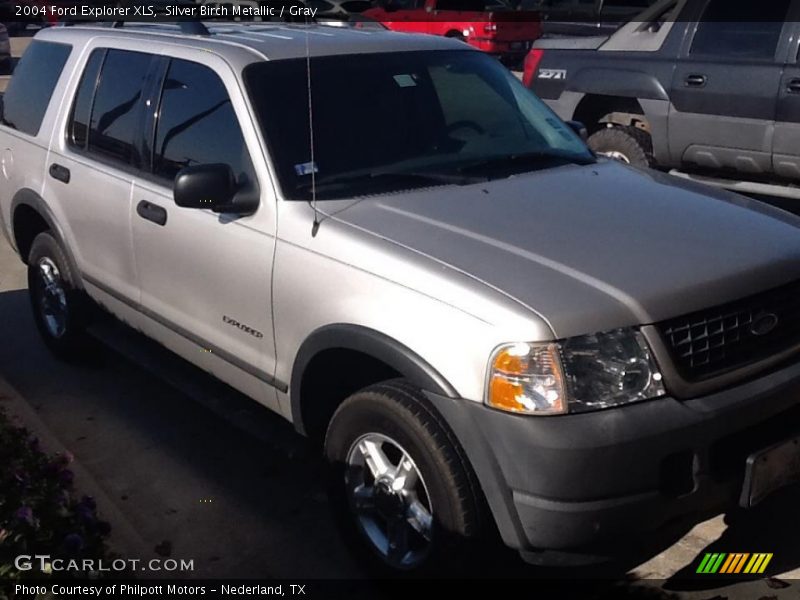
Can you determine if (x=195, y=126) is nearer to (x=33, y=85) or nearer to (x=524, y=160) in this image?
(x=524, y=160)

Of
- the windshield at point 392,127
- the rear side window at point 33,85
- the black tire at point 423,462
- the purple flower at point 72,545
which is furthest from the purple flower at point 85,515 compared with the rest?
the rear side window at point 33,85

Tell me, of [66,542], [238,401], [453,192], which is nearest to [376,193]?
[453,192]

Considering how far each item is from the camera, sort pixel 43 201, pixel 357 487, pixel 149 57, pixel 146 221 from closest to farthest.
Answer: pixel 357 487, pixel 146 221, pixel 149 57, pixel 43 201

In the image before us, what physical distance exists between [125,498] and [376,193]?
177 cm

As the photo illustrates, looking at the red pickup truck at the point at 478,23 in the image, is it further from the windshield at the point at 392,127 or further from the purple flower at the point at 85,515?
the purple flower at the point at 85,515

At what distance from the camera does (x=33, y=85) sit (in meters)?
5.73

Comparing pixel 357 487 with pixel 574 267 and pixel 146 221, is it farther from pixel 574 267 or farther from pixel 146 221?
pixel 146 221

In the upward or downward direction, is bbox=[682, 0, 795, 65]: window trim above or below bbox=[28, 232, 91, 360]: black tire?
above

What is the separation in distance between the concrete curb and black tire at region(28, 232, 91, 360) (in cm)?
52

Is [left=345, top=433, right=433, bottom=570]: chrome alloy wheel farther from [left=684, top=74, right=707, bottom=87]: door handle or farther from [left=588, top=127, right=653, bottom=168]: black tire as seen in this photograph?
[left=684, top=74, right=707, bottom=87]: door handle

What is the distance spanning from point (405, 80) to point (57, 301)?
8.59ft

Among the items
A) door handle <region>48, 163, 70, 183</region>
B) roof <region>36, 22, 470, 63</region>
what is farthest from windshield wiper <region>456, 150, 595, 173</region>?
door handle <region>48, 163, 70, 183</region>

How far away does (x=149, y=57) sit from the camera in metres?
4.68

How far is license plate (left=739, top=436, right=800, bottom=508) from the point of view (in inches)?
117
